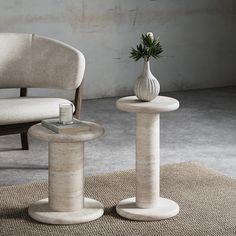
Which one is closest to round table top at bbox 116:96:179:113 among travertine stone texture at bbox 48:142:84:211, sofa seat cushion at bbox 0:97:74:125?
travertine stone texture at bbox 48:142:84:211

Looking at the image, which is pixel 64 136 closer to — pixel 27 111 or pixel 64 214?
pixel 64 214

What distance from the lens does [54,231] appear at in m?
3.86

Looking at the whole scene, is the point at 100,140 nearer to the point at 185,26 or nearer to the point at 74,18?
the point at 74,18

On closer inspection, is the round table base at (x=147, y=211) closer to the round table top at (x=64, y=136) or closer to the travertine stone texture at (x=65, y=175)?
the travertine stone texture at (x=65, y=175)

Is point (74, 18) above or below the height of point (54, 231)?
above

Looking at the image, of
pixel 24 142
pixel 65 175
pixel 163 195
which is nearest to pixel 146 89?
pixel 65 175

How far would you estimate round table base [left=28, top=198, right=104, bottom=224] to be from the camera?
3965 millimetres

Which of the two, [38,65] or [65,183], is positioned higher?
[38,65]

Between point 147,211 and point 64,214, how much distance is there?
46cm

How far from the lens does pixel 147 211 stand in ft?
13.4

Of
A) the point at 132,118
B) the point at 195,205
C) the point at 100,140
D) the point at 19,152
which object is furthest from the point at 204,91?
the point at 195,205

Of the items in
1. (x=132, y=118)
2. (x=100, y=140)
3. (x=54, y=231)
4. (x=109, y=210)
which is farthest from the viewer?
(x=132, y=118)

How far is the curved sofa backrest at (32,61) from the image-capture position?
16.8 feet

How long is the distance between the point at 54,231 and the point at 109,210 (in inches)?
17.1
